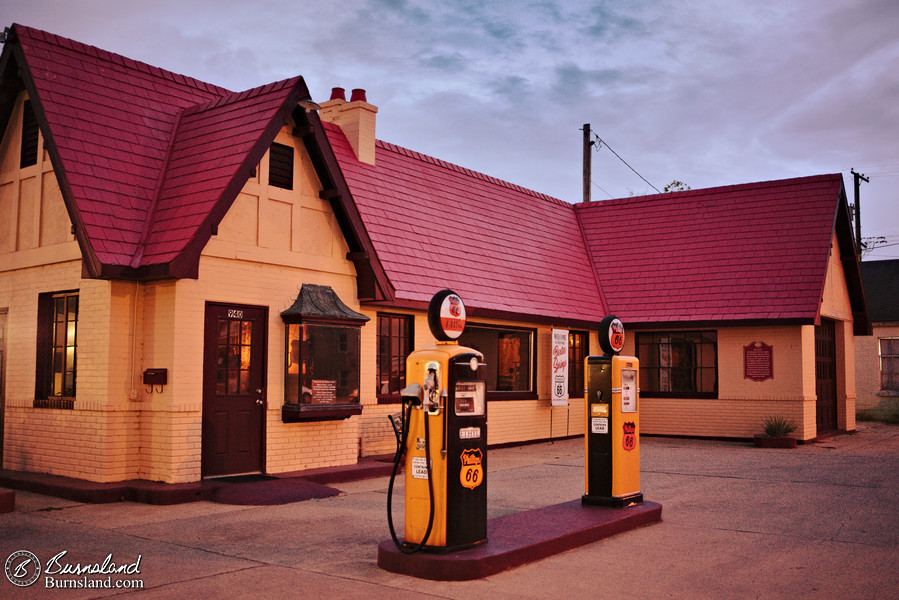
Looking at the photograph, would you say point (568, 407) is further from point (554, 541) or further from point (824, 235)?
point (554, 541)

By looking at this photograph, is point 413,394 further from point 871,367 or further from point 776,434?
point 871,367

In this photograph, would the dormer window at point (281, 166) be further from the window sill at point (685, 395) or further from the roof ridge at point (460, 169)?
the window sill at point (685, 395)

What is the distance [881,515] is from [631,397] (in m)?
3.23

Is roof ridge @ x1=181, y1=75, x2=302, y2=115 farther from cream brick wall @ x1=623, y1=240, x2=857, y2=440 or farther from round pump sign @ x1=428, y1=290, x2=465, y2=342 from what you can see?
cream brick wall @ x1=623, y1=240, x2=857, y2=440

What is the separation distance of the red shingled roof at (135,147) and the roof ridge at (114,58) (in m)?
0.02

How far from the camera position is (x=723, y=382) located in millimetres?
19828

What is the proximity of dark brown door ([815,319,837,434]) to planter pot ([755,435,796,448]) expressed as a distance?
9.73 feet

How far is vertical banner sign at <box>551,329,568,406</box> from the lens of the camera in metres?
18.7

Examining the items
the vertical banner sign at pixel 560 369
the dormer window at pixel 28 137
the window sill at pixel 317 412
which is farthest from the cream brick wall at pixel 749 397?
the dormer window at pixel 28 137

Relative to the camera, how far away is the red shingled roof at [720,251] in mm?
19438

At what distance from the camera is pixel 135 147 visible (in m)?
12.2

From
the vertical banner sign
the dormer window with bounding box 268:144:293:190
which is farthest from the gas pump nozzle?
the vertical banner sign

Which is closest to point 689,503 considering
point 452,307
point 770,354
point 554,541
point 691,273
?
point 554,541

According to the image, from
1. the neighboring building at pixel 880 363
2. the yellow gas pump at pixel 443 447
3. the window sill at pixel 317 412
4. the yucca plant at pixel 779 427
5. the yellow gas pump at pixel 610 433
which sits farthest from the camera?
the neighboring building at pixel 880 363
